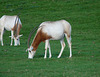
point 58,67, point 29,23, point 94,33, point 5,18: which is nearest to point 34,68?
point 58,67

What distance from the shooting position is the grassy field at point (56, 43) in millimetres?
11508

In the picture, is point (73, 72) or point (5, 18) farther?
point (5, 18)

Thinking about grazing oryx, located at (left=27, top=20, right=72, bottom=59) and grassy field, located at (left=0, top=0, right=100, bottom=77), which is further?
grazing oryx, located at (left=27, top=20, right=72, bottom=59)

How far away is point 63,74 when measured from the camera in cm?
1077

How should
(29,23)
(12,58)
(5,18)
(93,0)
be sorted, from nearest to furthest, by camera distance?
(12,58), (5,18), (29,23), (93,0)

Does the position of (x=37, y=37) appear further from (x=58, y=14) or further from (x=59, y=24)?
(x=58, y=14)

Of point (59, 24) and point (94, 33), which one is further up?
point (59, 24)

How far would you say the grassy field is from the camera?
11508 mm

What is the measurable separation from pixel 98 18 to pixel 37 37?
18713mm

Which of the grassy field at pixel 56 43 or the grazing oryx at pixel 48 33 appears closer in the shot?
the grassy field at pixel 56 43

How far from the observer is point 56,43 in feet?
72.6

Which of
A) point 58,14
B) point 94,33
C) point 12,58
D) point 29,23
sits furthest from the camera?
point 58,14

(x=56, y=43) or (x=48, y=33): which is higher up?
(x=48, y=33)

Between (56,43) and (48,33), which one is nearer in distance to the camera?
(48,33)
